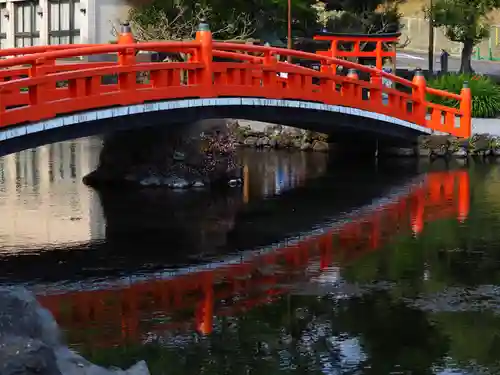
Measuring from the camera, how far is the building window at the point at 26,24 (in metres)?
41.0

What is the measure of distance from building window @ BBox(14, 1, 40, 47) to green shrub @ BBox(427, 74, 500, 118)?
20310 mm

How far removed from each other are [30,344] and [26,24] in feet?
125

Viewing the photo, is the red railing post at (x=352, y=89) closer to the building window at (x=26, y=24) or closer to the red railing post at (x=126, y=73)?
the red railing post at (x=126, y=73)

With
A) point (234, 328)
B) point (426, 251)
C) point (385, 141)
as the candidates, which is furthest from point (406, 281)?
point (385, 141)

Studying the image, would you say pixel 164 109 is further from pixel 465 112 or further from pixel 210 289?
pixel 465 112

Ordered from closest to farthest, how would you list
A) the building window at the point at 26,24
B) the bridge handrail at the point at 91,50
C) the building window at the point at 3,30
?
the bridge handrail at the point at 91,50, the building window at the point at 26,24, the building window at the point at 3,30

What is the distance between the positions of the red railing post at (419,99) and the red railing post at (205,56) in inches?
271

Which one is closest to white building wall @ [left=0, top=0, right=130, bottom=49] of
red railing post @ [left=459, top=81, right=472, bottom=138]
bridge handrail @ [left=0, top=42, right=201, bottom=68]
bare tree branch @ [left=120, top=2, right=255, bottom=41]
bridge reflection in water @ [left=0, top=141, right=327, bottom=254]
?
bare tree branch @ [left=120, top=2, right=255, bottom=41]

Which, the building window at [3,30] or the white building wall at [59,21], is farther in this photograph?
the building window at [3,30]

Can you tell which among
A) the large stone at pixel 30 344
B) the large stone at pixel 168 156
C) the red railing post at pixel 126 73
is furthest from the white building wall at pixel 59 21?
the large stone at pixel 30 344

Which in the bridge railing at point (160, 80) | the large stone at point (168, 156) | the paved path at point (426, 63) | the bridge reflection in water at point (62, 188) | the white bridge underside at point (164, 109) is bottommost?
the bridge reflection in water at point (62, 188)

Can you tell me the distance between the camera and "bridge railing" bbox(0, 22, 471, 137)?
43.2 feet

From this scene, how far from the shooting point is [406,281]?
435 inches

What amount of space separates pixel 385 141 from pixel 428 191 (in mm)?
5569
